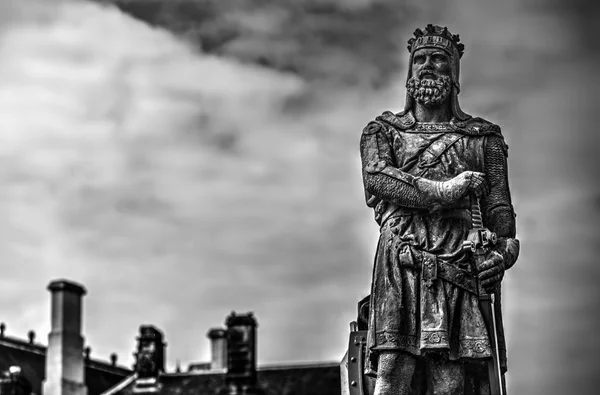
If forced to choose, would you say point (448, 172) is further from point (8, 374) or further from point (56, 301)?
point (56, 301)

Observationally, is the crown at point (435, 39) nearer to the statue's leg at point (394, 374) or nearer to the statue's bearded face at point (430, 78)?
the statue's bearded face at point (430, 78)

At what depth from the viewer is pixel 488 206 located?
19750 millimetres

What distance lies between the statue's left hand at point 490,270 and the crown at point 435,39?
244 cm

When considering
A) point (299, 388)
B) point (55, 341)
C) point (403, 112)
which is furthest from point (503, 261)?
point (55, 341)

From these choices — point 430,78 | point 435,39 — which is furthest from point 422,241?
point 435,39

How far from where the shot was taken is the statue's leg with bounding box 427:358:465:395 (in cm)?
1909

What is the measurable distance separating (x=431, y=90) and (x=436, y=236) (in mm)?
1610

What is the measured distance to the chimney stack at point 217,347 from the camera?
3519 inches

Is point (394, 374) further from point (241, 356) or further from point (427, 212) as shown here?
point (241, 356)

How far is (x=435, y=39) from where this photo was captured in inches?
792

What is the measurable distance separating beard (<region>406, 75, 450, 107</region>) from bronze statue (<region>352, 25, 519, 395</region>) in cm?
1

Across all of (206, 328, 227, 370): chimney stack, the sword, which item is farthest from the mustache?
(206, 328, 227, 370): chimney stack

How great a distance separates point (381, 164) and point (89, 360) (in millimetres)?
68255

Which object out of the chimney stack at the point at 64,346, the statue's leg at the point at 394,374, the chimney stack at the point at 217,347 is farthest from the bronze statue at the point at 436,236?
Result: the chimney stack at the point at 217,347
